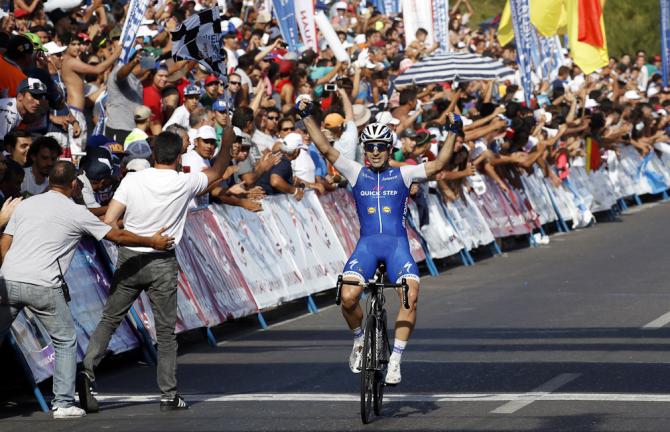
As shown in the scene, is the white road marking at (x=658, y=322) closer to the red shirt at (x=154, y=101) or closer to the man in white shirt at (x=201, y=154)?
the man in white shirt at (x=201, y=154)

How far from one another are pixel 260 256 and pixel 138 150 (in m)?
2.68

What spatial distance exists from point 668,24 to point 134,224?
2844 centimetres

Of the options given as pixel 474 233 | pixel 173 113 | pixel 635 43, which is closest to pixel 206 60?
pixel 173 113

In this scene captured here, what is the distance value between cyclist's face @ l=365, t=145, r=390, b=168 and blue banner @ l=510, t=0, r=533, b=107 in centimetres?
1526

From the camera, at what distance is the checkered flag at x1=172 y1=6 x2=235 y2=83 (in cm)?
1177

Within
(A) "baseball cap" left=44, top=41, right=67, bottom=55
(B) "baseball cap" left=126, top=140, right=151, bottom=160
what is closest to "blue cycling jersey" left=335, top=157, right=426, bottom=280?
(B) "baseball cap" left=126, top=140, right=151, bottom=160

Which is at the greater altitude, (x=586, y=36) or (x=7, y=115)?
(x=7, y=115)

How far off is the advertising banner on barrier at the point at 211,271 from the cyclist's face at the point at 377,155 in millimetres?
3626

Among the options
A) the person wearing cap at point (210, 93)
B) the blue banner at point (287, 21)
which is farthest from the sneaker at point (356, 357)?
the blue banner at point (287, 21)

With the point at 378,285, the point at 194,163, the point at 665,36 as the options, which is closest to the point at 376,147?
the point at 378,285

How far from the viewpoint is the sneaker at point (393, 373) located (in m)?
10.1

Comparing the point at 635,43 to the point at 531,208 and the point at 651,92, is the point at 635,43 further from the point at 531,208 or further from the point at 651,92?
the point at 531,208

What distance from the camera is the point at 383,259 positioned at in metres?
10.7

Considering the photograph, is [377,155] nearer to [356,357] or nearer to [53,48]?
[356,357]
